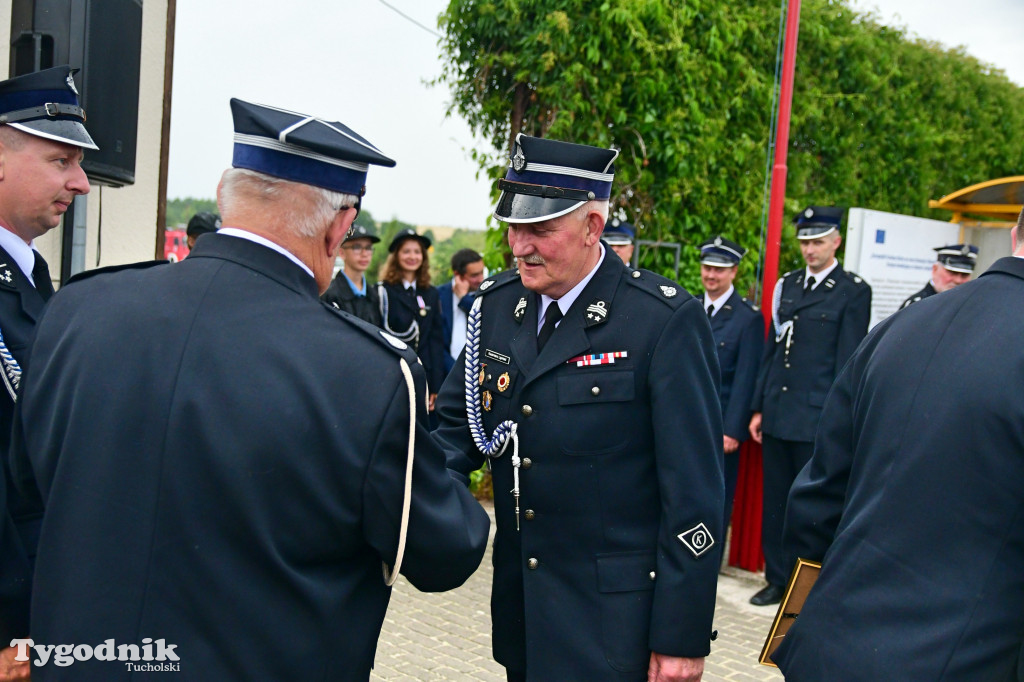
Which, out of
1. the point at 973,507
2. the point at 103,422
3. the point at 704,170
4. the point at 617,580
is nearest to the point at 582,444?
the point at 617,580

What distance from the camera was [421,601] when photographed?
5203 millimetres

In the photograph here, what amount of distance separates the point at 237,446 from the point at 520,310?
4.36ft

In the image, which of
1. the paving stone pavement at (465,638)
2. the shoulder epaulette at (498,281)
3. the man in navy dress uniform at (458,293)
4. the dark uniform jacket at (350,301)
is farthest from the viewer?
the man in navy dress uniform at (458,293)

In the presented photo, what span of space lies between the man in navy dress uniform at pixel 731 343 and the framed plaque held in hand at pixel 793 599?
11.9ft

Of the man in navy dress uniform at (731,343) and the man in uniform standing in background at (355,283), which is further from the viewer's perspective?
the man in uniform standing in background at (355,283)

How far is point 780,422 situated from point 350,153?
14.5ft

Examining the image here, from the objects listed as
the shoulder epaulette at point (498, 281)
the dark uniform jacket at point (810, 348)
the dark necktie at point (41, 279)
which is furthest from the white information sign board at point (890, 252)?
the dark necktie at point (41, 279)

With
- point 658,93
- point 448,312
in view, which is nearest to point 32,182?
point 448,312

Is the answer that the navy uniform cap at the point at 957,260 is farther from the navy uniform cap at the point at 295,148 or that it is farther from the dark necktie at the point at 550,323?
the navy uniform cap at the point at 295,148

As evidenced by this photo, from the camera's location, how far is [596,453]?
2414 millimetres

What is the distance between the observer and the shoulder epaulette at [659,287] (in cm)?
247

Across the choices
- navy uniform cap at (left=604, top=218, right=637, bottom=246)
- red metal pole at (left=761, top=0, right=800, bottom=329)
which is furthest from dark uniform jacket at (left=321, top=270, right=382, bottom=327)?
red metal pole at (left=761, top=0, right=800, bottom=329)

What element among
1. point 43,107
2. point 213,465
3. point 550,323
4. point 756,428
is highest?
point 43,107

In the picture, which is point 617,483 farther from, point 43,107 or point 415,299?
point 415,299
